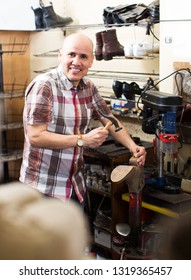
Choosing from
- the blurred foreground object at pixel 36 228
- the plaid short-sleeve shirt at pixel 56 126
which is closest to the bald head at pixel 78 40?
the plaid short-sleeve shirt at pixel 56 126

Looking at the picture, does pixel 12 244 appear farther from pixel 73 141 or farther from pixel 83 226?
pixel 73 141

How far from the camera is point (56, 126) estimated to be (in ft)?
5.25

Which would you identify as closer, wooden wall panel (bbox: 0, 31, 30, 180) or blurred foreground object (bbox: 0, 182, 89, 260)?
blurred foreground object (bbox: 0, 182, 89, 260)

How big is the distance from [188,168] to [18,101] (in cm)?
167

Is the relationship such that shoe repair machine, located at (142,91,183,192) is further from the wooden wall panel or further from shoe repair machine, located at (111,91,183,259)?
the wooden wall panel

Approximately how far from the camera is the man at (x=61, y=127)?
1.52 meters

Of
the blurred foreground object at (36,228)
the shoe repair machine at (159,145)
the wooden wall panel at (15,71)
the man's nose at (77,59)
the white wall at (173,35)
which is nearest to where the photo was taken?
the blurred foreground object at (36,228)

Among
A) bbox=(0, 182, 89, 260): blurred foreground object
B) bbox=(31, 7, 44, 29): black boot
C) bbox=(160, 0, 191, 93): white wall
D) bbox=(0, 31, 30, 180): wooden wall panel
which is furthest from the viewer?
bbox=(0, 31, 30, 180): wooden wall panel

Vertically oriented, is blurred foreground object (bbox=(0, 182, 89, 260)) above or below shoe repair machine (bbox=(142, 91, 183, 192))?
above

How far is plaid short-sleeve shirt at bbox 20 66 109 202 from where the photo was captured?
5.12 ft

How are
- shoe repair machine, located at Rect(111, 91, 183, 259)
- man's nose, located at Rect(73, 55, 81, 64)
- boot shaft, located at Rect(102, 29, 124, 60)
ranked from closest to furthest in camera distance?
man's nose, located at Rect(73, 55, 81, 64), shoe repair machine, located at Rect(111, 91, 183, 259), boot shaft, located at Rect(102, 29, 124, 60)

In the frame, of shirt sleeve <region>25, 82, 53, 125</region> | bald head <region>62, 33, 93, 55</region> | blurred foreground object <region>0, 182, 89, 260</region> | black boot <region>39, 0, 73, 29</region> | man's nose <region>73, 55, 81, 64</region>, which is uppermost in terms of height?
black boot <region>39, 0, 73, 29</region>

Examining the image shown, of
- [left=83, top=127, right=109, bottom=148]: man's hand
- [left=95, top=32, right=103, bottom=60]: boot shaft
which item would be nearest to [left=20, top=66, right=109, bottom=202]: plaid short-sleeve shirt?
[left=83, top=127, right=109, bottom=148]: man's hand

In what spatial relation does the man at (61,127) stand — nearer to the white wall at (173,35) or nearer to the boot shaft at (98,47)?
the white wall at (173,35)
